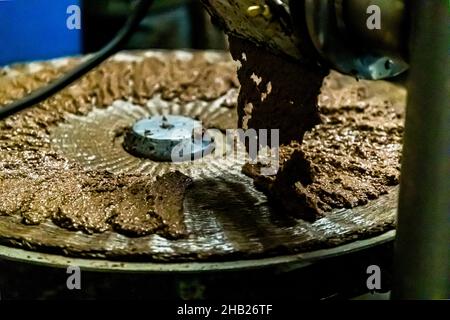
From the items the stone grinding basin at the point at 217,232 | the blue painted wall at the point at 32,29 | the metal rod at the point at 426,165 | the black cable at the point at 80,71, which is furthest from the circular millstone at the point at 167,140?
the blue painted wall at the point at 32,29

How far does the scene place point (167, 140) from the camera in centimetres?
172

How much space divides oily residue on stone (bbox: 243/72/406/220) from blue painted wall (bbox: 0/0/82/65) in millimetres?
1049

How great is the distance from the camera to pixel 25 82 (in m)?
2.05

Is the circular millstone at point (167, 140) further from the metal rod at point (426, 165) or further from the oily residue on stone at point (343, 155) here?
the metal rod at point (426, 165)

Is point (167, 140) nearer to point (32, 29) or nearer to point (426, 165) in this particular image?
point (426, 165)

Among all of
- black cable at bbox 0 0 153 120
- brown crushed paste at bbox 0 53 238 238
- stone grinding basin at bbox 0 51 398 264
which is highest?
black cable at bbox 0 0 153 120

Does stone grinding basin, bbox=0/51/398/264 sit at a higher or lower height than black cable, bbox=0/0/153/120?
lower

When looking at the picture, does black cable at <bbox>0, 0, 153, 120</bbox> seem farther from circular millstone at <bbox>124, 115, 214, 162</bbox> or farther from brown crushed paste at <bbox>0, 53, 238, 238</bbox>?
circular millstone at <bbox>124, 115, 214, 162</bbox>

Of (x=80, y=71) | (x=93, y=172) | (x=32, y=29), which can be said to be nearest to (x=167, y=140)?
(x=93, y=172)

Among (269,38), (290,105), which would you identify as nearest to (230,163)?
(290,105)

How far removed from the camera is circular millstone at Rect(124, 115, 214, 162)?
1.72m

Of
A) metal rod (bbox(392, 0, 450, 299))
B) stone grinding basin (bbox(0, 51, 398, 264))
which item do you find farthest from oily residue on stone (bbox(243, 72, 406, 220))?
metal rod (bbox(392, 0, 450, 299))

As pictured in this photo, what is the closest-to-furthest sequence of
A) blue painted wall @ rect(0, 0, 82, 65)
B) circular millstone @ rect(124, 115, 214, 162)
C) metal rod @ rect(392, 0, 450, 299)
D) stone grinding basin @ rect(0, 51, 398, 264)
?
metal rod @ rect(392, 0, 450, 299) → stone grinding basin @ rect(0, 51, 398, 264) → circular millstone @ rect(124, 115, 214, 162) → blue painted wall @ rect(0, 0, 82, 65)

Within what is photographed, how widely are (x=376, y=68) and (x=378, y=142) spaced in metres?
0.51
